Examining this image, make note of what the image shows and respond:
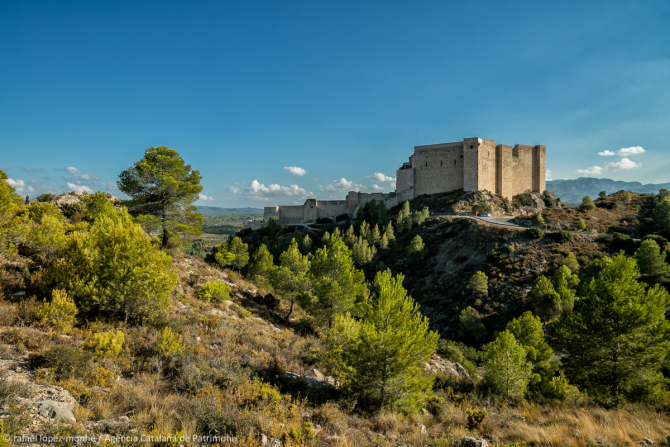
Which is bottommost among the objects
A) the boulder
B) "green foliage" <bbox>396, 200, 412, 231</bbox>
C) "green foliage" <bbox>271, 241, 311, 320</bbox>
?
"green foliage" <bbox>271, 241, 311, 320</bbox>

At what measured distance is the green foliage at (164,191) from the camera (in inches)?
571

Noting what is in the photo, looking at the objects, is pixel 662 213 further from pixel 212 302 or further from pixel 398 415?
pixel 212 302

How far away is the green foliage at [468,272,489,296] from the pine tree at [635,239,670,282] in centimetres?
976

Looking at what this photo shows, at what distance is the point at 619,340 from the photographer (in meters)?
8.65

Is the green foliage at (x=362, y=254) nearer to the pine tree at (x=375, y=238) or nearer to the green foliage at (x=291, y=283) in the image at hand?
the pine tree at (x=375, y=238)

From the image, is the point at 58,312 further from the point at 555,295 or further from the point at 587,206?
the point at 587,206

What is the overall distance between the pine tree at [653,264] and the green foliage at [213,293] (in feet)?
89.4

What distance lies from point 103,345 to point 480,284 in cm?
2429

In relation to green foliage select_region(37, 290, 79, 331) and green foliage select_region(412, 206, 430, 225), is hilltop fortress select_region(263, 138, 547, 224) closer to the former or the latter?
green foliage select_region(412, 206, 430, 225)

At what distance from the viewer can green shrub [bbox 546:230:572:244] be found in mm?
26344

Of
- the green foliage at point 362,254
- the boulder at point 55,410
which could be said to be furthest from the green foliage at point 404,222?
the boulder at point 55,410

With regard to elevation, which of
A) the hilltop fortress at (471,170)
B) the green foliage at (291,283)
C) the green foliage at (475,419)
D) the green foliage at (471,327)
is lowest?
the green foliage at (471,327)

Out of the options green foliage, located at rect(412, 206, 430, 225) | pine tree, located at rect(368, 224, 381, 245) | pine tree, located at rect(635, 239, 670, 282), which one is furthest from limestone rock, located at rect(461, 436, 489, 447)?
green foliage, located at rect(412, 206, 430, 225)

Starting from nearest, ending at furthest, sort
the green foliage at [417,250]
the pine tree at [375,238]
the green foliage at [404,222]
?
the green foliage at [417,250] → the pine tree at [375,238] → the green foliage at [404,222]
